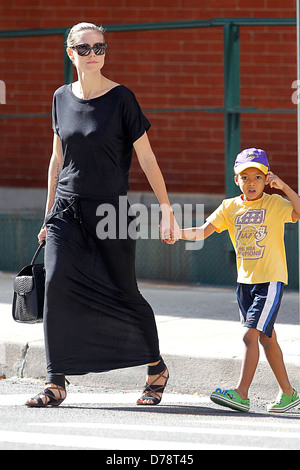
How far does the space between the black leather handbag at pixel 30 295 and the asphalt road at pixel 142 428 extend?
0.48 metres

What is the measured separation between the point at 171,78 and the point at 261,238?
6.01 meters

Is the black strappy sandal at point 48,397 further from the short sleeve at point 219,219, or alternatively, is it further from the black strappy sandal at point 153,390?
the short sleeve at point 219,219

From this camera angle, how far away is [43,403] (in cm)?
606

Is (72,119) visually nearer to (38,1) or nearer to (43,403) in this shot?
(43,403)

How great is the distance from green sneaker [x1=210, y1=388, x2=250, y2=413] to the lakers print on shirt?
2.35 ft

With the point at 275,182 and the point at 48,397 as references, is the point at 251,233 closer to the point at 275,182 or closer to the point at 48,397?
the point at 275,182

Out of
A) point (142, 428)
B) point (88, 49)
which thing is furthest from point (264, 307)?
point (88, 49)

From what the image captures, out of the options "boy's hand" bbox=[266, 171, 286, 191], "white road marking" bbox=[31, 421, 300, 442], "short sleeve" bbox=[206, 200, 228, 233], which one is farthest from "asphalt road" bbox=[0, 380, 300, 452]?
"boy's hand" bbox=[266, 171, 286, 191]

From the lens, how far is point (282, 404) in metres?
6.13

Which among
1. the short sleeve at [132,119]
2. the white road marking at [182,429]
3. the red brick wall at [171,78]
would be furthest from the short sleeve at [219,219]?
the red brick wall at [171,78]

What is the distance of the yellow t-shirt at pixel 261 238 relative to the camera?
6.02m

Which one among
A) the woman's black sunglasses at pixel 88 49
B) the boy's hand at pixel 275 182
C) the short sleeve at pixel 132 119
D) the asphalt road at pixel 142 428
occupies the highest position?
the woman's black sunglasses at pixel 88 49

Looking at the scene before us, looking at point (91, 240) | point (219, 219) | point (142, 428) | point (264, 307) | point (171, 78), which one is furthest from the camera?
point (171, 78)
